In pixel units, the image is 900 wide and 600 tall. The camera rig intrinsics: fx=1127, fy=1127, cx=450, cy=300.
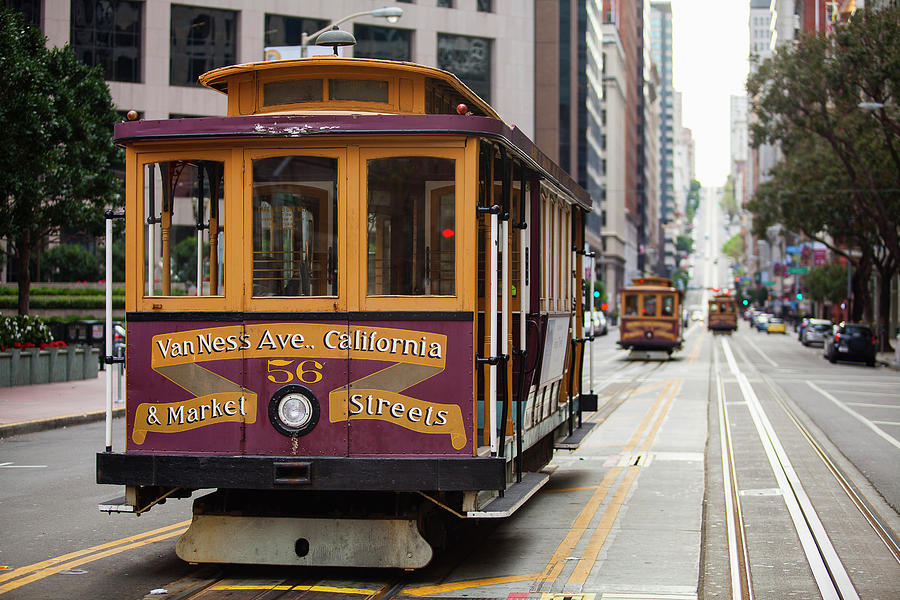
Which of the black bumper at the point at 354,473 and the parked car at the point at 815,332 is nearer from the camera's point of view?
the black bumper at the point at 354,473

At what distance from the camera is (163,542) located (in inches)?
363

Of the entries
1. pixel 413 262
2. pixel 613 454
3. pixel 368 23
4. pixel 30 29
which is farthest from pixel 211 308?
pixel 368 23

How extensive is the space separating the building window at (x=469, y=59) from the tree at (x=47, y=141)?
2839cm

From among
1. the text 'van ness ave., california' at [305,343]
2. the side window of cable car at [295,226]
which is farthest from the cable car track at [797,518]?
the side window of cable car at [295,226]

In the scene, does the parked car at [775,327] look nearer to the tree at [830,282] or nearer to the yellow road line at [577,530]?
the tree at [830,282]

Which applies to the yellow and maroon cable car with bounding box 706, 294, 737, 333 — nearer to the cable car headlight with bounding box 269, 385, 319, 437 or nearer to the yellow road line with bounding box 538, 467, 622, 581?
the yellow road line with bounding box 538, 467, 622, 581

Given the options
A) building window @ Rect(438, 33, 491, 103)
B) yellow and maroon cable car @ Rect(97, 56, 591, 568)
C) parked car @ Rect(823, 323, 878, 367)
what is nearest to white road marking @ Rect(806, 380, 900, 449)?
yellow and maroon cable car @ Rect(97, 56, 591, 568)

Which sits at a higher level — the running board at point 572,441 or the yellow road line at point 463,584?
the running board at point 572,441

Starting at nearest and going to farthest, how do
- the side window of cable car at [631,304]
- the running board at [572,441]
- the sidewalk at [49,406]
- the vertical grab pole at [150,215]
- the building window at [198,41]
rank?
the vertical grab pole at [150,215], the running board at [572,441], the sidewalk at [49,406], the side window of cable car at [631,304], the building window at [198,41]

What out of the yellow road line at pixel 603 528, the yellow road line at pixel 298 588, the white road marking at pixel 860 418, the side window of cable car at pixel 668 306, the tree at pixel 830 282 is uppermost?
the tree at pixel 830 282

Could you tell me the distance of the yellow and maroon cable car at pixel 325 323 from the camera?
728 cm

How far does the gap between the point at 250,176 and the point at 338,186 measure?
0.62m

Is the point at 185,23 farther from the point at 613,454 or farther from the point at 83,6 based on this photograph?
the point at 613,454

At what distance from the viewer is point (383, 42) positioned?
57031mm
